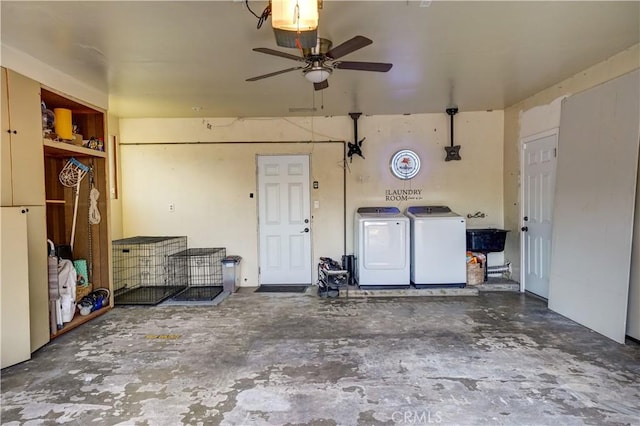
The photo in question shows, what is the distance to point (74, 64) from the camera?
136 inches

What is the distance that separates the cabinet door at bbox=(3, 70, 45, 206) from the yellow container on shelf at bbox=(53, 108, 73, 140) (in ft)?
1.59

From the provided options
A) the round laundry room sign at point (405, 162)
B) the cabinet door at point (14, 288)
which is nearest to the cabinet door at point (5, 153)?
the cabinet door at point (14, 288)

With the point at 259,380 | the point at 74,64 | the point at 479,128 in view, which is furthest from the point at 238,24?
the point at 479,128

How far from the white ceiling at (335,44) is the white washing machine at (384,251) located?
1712 millimetres

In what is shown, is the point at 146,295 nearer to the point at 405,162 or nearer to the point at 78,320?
the point at 78,320

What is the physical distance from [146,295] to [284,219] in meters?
2.27

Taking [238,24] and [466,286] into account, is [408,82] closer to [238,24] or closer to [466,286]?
[238,24]

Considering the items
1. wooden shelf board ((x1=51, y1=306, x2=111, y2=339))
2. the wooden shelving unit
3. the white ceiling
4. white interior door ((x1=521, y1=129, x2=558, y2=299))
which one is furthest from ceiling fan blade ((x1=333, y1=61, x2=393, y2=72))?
wooden shelf board ((x1=51, y1=306, x2=111, y2=339))

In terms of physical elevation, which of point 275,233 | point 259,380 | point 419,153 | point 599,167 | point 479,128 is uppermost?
point 479,128

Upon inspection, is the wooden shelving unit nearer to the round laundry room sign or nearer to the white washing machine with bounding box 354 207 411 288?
the white washing machine with bounding box 354 207 411 288

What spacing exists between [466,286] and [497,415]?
306cm

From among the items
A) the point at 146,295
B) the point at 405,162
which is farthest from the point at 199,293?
the point at 405,162

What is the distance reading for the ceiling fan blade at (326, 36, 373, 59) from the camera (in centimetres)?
238

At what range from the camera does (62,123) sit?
3775 mm
